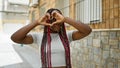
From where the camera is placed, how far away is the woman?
1.36 metres

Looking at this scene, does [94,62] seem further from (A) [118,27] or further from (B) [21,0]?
(B) [21,0]

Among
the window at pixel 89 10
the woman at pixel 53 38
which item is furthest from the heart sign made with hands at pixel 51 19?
the window at pixel 89 10

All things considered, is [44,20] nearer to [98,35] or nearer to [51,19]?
[51,19]

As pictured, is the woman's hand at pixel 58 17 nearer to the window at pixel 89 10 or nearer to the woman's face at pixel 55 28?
the woman's face at pixel 55 28

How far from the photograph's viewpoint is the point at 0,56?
511cm

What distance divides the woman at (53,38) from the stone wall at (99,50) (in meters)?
0.95

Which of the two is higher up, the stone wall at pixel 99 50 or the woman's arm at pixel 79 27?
the woman's arm at pixel 79 27

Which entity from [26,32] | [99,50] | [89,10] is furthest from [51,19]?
[89,10]

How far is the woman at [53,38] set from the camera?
1360mm

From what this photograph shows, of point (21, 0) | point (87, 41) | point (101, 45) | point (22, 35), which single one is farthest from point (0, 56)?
point (21, 0)

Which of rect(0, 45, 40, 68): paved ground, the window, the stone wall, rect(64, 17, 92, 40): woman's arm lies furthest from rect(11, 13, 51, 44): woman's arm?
rect(0, 45, 40, 68): paved ground

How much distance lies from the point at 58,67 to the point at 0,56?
405cm

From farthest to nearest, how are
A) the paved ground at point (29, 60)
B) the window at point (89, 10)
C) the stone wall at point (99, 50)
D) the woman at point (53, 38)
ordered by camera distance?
the paved ground at point (29, 60), the window at point (89, 10), the stone wall at point (99, 50), the woman at point (53, 38)

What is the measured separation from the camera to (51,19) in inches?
55.5
